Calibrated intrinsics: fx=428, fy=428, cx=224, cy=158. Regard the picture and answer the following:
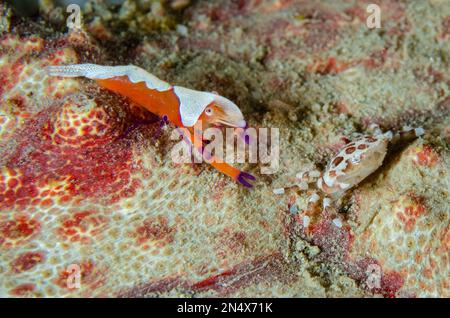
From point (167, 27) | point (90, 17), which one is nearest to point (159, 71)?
point (167, 27)

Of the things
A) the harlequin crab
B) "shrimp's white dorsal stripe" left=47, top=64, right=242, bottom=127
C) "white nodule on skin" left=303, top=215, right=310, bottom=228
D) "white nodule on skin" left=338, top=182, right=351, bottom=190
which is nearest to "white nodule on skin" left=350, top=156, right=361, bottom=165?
the harlequin crab

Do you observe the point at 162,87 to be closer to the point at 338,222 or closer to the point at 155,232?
the point at 155,232

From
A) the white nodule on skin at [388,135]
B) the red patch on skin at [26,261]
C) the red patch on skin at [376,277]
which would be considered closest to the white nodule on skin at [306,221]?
the red patch on skin at [376,277]

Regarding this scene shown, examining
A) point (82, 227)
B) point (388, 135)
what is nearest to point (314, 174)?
point (388, 135)

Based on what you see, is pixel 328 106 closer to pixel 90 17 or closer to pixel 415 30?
pixel 415 30

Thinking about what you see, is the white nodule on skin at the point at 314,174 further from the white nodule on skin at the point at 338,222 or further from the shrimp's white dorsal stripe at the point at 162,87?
the shrimp's white dorsal stripe at the point at 162,87
